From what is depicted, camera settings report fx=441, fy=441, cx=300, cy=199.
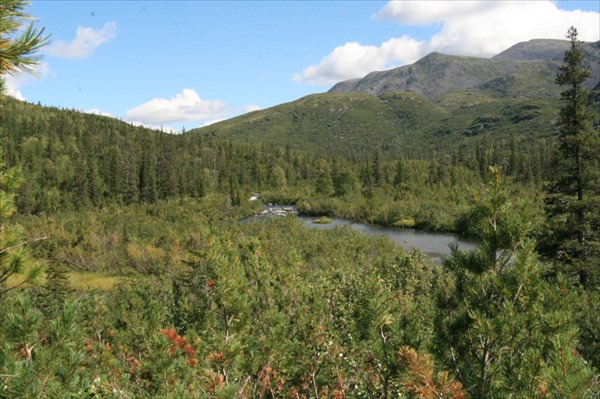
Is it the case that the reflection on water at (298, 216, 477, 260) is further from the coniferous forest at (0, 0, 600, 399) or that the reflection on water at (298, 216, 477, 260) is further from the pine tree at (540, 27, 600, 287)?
the pine tree at (540, 27, 600, 287)

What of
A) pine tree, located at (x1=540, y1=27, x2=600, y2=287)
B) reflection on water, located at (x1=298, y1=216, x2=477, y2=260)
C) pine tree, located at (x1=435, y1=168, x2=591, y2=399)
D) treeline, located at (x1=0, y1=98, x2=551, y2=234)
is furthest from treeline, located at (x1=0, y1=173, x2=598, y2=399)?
treeline, located at (x1=0, y1=98, x2=551, y2=234)

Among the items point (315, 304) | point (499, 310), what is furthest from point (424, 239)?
point (499, 310)

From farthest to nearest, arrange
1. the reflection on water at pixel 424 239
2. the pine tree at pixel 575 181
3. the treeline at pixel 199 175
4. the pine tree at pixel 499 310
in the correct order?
1. the treeline at pixel 199 175
2. the reflection on water at pixel 424 239
3. the pine tree at pixel 575 181
4. the pine tree at pixel 499 310

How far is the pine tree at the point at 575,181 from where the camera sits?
23172 millimetres

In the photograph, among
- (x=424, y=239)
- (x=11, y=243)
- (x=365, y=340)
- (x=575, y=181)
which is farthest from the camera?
(x=424, y=239)

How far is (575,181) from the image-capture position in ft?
79.9

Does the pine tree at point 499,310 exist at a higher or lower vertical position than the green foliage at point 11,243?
lower

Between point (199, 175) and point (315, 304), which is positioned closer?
point (315, 304)

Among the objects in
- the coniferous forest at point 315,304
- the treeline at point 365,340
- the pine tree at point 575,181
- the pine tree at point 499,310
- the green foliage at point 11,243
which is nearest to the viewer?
the treeline at point 365,340

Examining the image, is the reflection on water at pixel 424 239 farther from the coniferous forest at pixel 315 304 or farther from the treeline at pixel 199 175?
the coniferous forest at pixel 315 304

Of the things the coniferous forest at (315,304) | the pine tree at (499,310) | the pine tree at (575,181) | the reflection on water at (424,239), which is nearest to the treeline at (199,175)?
the reflection on water at (424,239)

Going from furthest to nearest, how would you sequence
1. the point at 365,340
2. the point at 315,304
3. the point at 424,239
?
the point at 424,239, the point at 315,304, the point at 365,340

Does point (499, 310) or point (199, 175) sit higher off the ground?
point (499, 310)

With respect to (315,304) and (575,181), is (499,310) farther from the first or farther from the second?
(575,181)
